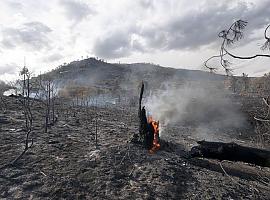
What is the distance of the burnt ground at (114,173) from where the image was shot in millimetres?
7801

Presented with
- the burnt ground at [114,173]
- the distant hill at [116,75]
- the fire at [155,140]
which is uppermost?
the distant hill at [116,75]

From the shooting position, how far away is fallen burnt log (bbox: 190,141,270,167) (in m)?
9.00

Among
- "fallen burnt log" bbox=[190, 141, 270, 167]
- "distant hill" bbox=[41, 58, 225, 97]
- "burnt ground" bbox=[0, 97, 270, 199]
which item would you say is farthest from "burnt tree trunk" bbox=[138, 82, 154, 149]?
"distant hill" bbox=[41, 58, 225, 97]

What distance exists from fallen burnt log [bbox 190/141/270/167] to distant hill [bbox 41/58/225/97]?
3442 centimetres

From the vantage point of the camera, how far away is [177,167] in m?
9.70

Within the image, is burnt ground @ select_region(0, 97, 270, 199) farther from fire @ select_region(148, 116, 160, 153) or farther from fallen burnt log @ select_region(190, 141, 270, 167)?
fallen burnt log @ select_region(190, 141, 270, 167)

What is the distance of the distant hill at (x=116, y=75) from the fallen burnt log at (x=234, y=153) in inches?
1355

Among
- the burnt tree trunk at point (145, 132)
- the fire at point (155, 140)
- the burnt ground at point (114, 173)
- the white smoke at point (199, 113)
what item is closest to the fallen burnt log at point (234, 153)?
the burnt ground at point (114, 173)

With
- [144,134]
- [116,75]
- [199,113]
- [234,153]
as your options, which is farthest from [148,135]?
[116,75]

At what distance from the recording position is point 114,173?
8906 millimetres

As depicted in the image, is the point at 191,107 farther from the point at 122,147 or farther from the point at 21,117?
the point at 122,147

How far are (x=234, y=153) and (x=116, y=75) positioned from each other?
162ft

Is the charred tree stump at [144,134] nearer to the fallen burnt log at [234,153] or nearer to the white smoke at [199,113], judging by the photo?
the fallen burnt log at [234,153]

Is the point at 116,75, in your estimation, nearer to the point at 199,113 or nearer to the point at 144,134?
the point at 199,113
